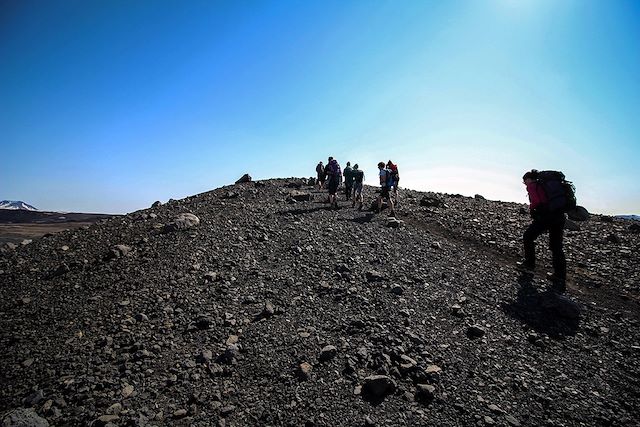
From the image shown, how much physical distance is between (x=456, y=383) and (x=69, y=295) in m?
10.5

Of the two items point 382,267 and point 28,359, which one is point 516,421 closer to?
point 382,267

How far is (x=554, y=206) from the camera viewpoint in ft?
32.5

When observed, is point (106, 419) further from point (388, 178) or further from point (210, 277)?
point (388, 178)

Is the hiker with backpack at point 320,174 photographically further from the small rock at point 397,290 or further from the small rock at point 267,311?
the small rock at point 267,311

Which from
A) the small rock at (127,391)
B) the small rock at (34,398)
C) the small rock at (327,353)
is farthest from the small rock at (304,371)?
the small rock at (34,398)

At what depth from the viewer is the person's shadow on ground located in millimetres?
7801

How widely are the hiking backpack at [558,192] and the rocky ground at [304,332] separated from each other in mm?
2672

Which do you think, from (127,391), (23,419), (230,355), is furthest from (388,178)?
(23,419)

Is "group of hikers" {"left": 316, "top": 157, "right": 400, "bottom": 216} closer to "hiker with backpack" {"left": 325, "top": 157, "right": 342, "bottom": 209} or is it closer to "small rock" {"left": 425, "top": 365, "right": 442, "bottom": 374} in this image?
"hiker with backpack" {"left": 325, "top": 157, "right": 342, "bottom": 209}

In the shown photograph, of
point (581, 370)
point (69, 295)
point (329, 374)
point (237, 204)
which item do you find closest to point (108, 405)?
point (329, 374)

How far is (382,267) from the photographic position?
1069cm

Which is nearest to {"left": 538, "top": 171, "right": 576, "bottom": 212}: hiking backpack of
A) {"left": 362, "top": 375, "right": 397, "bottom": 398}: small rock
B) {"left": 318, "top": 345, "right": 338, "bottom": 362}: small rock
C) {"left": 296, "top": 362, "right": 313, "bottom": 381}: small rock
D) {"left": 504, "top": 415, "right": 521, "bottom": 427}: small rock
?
{"left": 504, "top": 415, "right": 521, "bottom": 427}: small rock

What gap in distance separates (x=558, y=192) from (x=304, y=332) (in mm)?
9547

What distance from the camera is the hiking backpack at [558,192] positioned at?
9898mm
